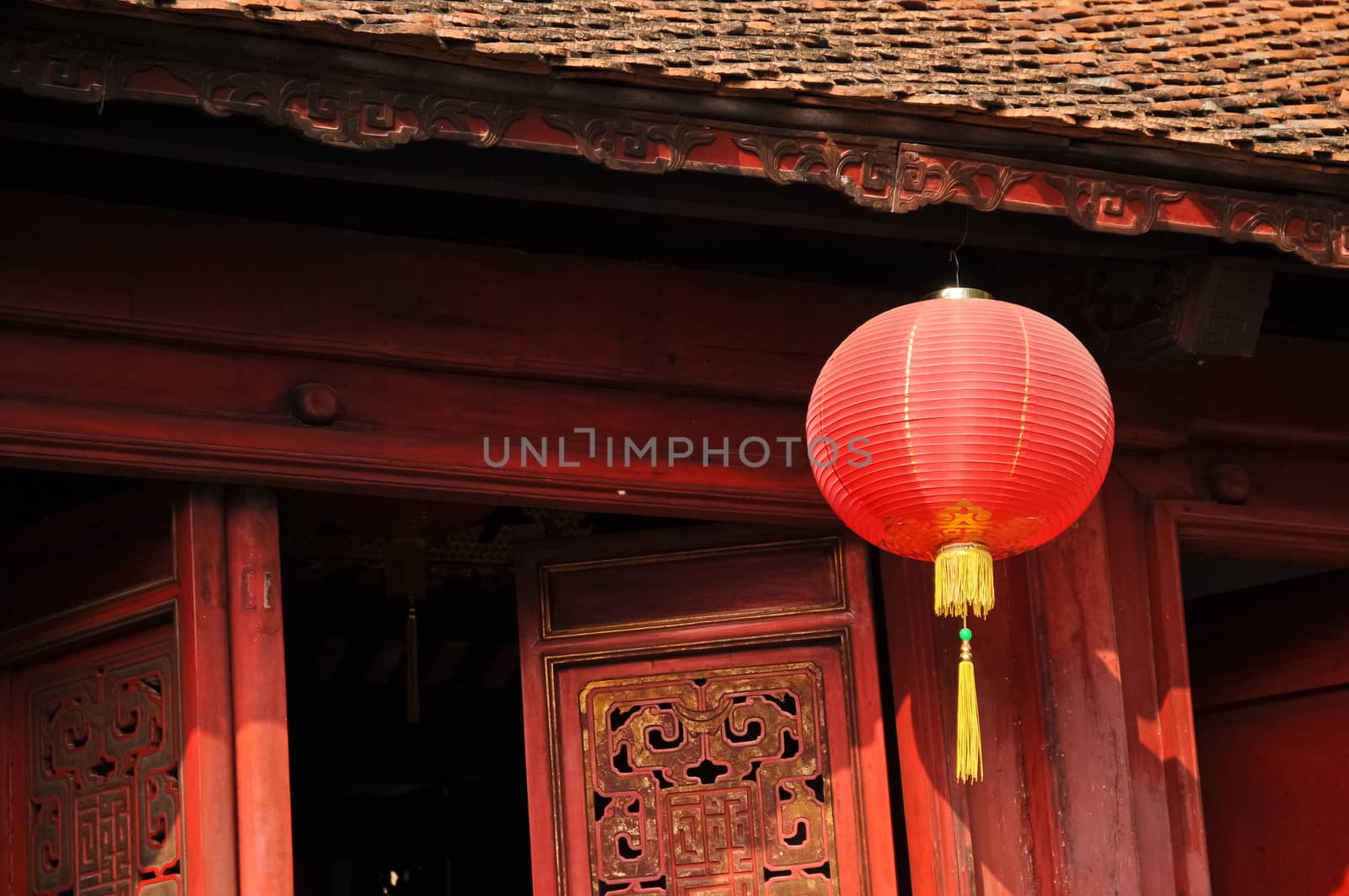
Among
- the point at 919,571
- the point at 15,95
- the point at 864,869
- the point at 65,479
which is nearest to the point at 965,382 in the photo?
the point at 919,571

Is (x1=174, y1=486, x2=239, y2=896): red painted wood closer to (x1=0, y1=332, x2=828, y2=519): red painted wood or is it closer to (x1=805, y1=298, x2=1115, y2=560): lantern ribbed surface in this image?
(x1=0, y1=332, x2=828, y2=519): red painted wood

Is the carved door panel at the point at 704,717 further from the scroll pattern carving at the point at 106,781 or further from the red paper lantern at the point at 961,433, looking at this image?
the scroll pattern carving at the point at 106,781

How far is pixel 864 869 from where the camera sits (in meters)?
4.65

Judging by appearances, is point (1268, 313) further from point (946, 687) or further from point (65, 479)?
point (65, 479)

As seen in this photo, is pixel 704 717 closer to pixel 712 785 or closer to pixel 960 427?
pixel 712 785

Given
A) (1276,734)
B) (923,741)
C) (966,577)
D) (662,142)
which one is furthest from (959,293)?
(1276,734)

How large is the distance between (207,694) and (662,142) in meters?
1.56

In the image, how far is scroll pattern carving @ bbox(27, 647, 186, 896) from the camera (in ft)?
14.1

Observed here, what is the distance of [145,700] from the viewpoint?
4.39 meters

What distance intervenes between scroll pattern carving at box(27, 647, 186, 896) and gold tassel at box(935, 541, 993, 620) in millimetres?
1740

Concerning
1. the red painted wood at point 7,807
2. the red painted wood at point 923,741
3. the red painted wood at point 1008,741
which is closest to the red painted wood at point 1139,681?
the red painted wood at point 1008,741

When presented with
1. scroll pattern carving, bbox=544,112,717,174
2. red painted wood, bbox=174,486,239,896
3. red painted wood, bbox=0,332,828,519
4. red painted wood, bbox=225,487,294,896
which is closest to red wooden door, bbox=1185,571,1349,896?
red painted wood, bbox=0,332,828,519

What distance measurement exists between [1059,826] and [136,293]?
2505 mm

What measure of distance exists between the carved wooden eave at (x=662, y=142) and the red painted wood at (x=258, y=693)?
3.31 ft
